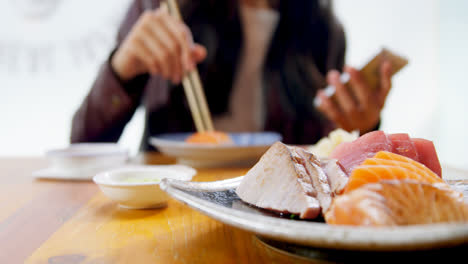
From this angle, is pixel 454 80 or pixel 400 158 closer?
pixel 400 158

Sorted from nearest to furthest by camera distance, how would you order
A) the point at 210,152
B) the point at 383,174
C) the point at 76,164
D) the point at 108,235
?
the point at 383,174, the point at 108,235, the point at 76,164, the point at 210,152

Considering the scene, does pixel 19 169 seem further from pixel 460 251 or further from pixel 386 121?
pixel 386 121

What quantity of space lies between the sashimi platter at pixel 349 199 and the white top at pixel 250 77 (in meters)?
2.12

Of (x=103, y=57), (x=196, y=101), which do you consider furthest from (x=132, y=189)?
(x=103, y=57)

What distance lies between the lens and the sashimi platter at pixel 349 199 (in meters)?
0.41

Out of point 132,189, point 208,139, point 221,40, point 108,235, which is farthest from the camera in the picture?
point 221,40

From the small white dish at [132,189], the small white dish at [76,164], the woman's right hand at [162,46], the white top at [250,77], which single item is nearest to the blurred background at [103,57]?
the white top at [250,77]

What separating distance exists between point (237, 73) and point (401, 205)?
8.31ft

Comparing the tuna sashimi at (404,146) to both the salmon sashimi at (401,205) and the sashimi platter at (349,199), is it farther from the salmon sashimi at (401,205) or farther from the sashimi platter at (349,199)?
the salmon sashimi at (401,205)

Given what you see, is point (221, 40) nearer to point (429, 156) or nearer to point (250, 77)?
point (250, 77)

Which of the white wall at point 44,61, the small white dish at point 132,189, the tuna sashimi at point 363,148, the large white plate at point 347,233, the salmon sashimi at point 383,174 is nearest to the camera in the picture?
Result: the large white plate at point 347,233

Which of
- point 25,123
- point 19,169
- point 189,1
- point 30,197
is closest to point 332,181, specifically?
point 30,197

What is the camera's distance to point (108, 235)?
2.36 ft

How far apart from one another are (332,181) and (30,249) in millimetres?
570
